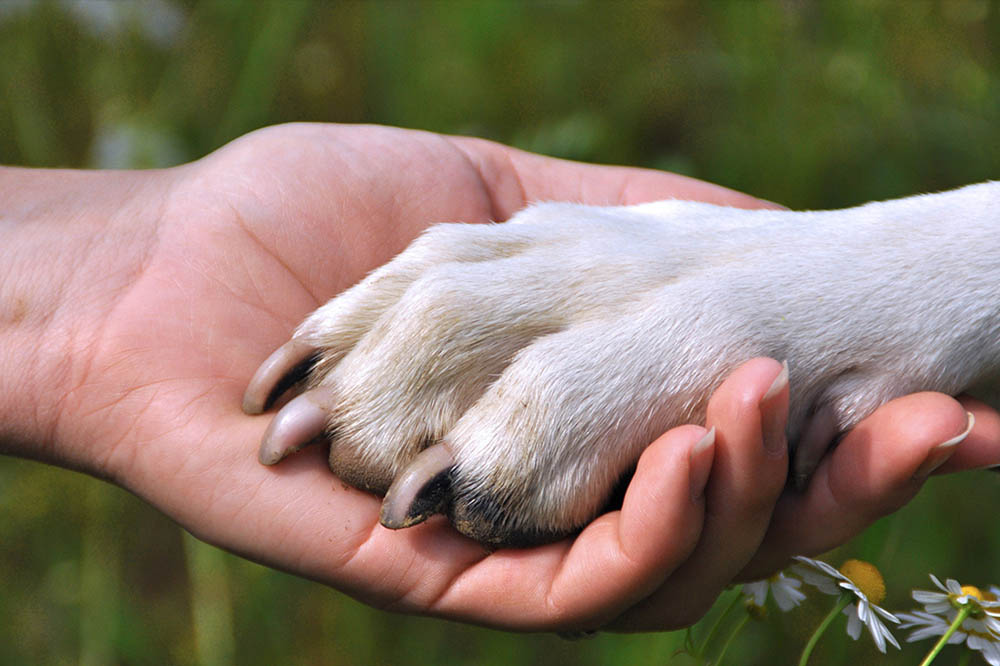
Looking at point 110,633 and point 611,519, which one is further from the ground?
point 611,519

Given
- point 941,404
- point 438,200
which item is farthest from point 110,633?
point 941,404

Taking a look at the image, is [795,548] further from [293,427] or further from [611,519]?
[293,427]

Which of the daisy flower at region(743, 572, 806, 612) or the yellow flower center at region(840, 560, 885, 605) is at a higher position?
the yellow flower center at region(840, 560, 885, 605)

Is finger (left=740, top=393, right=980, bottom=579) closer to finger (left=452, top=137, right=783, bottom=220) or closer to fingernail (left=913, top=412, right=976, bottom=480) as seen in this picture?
fingernail (left=913, top=412, right=976, bottom=480)

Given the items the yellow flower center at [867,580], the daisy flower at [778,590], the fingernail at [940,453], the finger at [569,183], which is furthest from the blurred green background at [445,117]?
A: the fingernail at [940,453]

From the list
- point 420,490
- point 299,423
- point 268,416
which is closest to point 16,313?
point 268,416

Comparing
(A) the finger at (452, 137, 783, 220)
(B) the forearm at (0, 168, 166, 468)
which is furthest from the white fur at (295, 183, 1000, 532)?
(A) the finger at (452, 137, 783, 220)

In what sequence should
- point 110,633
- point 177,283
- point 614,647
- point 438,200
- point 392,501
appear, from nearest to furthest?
point 392,501, point 177,283, point 438,200, point 614,647, point 110,633
